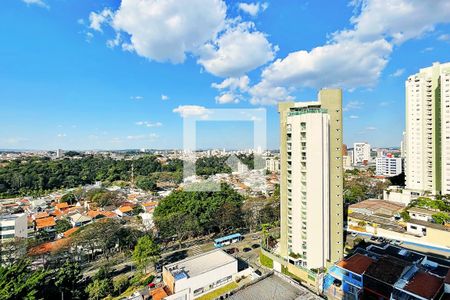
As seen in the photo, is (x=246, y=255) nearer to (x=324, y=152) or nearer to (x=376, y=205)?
(x=324, y=152)

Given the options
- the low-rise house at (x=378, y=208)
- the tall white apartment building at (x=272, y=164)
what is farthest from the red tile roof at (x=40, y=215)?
the tall white apartment building at (x=272, y=164)

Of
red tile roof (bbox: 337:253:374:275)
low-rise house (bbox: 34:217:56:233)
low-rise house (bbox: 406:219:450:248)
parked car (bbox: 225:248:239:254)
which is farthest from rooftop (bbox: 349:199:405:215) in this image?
low-rise house (bbox: 34:217:56:233)

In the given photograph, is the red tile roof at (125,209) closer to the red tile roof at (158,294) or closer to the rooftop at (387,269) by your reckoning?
the red tile roof at (158,294)

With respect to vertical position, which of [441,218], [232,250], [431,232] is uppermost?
[441,218]

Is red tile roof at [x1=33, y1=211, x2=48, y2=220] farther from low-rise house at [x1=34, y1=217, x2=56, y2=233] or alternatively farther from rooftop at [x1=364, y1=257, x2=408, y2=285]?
rooftop at [x1=364, y1=257, x2=408, y2=285]

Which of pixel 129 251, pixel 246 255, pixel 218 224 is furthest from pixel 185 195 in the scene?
pixel 246 255

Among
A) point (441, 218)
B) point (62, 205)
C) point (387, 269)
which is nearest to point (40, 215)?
point (62, 205)

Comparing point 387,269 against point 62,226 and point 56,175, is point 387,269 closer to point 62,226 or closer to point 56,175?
point 62,226

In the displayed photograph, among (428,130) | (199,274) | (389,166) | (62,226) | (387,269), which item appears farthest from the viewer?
(389,166)
